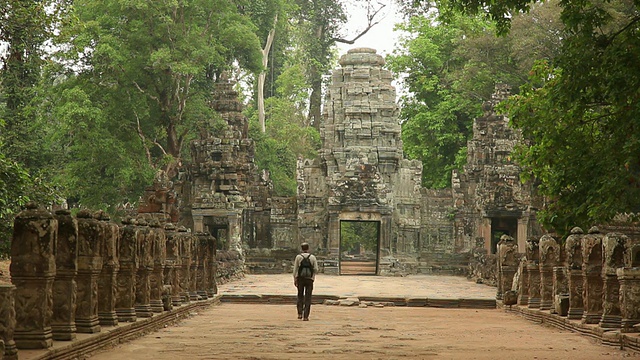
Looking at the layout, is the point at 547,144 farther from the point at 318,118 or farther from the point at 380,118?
the point at 318,118

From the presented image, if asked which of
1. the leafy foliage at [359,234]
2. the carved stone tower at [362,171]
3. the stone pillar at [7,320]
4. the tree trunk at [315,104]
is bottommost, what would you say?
the stone pillar at [7,320]

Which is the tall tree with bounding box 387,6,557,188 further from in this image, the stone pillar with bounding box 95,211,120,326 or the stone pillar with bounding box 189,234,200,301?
the stone pillar with bounding box 95,211,120,326

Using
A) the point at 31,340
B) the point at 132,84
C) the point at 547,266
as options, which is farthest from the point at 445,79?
the point at 31,340

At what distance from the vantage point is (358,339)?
1376 centimetres

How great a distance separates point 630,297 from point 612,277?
831 mm

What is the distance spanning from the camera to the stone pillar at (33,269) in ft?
31.4

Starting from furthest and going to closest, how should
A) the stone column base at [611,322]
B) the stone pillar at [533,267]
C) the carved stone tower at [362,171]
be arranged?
1. the carved stone tower at [362,171]
2. the stone pillar at [533,267]
3. the stone column base at [611,322]

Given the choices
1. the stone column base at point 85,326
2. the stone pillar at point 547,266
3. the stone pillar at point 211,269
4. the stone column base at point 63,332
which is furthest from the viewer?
the stone pillar at point 211,269

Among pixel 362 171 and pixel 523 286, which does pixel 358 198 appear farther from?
pixel 523 286

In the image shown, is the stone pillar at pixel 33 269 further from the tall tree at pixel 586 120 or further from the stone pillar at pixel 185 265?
the stone pillar at pixel 185 265

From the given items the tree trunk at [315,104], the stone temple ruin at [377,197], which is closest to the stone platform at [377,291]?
the stone temple ruin at [377,197]

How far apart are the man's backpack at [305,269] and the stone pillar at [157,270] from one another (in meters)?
2.55

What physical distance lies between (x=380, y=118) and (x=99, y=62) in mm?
11109

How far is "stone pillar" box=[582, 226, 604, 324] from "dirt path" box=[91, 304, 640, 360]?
0.46 metres
